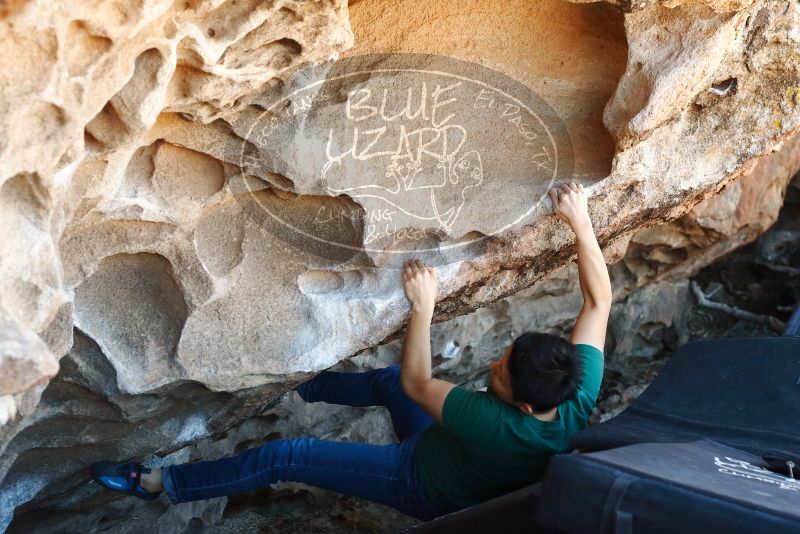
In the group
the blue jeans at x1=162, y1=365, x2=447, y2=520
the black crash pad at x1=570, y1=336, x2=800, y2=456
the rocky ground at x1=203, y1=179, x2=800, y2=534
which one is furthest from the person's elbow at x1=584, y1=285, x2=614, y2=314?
the rocky ground at x1=203, y1=179, x2=800, y2=534

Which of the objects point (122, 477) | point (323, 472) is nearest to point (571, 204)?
point (323, 472)

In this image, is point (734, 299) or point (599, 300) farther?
point (734, 299)

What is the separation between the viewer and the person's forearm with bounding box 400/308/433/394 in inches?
74.9

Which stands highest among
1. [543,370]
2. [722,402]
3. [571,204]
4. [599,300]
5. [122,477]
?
[571,204]

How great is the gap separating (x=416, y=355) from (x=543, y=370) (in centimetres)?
34

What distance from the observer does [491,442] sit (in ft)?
5.75

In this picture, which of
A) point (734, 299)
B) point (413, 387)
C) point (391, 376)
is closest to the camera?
point (413, 387)

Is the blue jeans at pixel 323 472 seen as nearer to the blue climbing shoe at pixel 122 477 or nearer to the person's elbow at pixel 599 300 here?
the blue climbing shoe at pixel 122 477

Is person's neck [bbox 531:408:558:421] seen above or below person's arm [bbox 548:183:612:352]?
below

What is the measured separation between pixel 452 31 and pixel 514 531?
3.25ft

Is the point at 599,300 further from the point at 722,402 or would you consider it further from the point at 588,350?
the point at 722,402

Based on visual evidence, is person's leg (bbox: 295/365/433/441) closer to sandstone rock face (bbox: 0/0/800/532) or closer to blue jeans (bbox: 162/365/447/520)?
blue jeans (bbox: 162/365/447/520)

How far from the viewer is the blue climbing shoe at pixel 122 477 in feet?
6.85

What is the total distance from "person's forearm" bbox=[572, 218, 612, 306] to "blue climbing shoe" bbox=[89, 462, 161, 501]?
1060 mm
